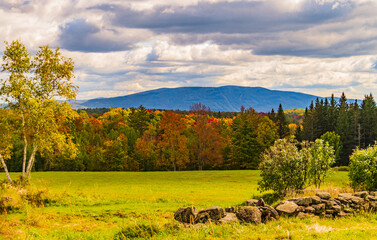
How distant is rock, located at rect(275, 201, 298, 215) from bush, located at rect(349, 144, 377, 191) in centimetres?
807

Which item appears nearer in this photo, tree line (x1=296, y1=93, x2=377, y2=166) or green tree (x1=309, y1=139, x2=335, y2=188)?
green tree (x1=309, y1=139, x2=335, y2=188)

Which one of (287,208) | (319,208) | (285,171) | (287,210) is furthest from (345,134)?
(287,210)

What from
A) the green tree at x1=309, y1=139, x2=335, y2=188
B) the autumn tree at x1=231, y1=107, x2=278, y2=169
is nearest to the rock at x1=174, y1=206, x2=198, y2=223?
the green tree at x1=309, y1=139, x2=335, y2=188

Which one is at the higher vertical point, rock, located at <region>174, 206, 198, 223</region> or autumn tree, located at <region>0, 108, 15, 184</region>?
autumn tree, located at <region>0, 108, 15, 184</region>

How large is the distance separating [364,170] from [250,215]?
10736 mm

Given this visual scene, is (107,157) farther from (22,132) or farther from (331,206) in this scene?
(331,206)

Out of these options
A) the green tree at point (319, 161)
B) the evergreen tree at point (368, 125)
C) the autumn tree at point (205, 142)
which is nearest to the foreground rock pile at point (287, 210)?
the green tree at point (319, 161)

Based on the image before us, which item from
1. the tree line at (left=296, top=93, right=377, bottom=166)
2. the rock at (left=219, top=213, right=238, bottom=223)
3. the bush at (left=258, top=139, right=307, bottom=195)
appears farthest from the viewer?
the tree line at (left=296, top=93, right=377, bottom=166)

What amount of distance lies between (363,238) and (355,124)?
93.5 meters

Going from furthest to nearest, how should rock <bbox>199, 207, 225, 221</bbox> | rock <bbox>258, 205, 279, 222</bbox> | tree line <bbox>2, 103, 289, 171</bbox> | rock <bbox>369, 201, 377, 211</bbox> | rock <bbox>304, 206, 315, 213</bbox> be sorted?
tree line <bbox>2, 103, 289, 171</bbox>, rock <bbox>369, 201, 377, 211</bbox>, rock <bbox>304, 206, 315, 213</bbox>, rock <bbox>258, 205, 279, 222</bbox>, rock <bbox>199, 207, 225, 221</bbox>

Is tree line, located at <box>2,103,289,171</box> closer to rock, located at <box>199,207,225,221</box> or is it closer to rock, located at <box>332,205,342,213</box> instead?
rock, located at <box>332,205,342,213</box>

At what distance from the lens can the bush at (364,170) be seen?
62.3 feet

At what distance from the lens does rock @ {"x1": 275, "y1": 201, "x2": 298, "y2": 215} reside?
13000mm

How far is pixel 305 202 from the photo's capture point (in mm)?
14094
